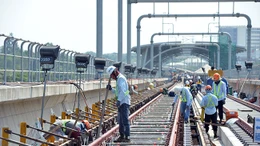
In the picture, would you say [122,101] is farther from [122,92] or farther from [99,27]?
[99,27]

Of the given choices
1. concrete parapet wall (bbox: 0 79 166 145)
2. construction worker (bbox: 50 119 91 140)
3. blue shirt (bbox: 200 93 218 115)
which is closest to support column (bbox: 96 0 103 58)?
concrete parapet wall (bbox: 0 79 166 145)

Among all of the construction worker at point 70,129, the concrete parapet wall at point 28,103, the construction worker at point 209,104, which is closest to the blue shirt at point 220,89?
the construction worker at point 209,104

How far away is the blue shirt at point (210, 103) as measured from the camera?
64.4ft

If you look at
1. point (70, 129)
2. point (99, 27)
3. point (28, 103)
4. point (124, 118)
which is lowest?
point (70, 129)

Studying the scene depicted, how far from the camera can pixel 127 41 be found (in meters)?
46.4

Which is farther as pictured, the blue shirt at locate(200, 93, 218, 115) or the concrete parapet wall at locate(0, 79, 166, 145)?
the blue shirt at locate(200, 93, 218, 115)

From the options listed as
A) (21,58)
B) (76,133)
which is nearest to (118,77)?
(76,133)

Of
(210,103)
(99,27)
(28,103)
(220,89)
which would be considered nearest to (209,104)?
(210,103)

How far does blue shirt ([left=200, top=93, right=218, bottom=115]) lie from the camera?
64.4 feet

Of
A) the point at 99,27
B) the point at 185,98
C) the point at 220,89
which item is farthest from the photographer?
the point at 99,27

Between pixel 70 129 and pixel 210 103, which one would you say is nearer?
pixel 70 129

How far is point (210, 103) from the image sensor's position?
19.7 metres

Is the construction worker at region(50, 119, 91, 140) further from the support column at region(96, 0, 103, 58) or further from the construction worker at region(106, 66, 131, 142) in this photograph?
the support column at region(96, 0, 103, 58)

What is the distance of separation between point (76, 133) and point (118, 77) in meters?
1.68
